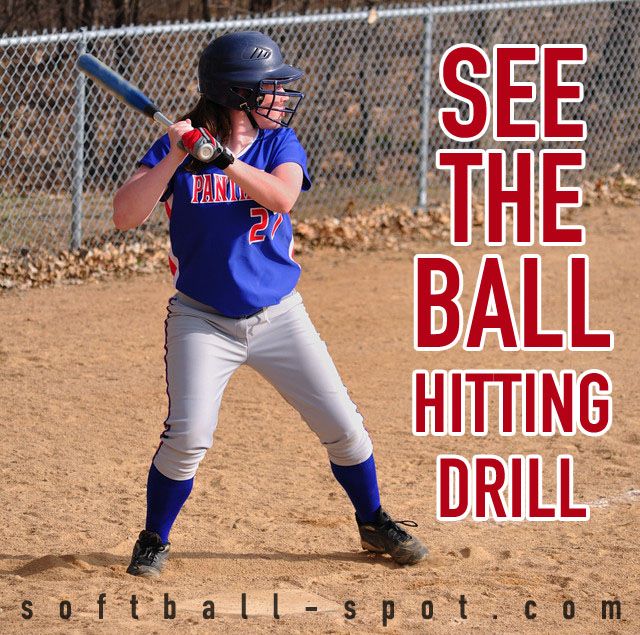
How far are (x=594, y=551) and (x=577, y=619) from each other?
0.74m

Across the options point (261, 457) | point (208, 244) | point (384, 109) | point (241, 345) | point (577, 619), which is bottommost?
point (577, 619)

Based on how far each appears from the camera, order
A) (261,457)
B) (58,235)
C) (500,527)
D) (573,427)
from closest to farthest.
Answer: (500,527)
(261,457)
(573,427)
(58,235)

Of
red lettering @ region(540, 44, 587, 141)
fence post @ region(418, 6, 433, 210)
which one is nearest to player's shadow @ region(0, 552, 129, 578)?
fence post @ region(418, 6, 433, 210)

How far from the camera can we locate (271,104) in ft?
14.1

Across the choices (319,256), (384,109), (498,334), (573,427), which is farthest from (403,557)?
(384,109)

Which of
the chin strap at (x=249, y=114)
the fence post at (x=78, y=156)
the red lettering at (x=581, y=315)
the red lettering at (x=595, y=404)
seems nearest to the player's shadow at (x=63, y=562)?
the chin strap at (x=249, y=114)

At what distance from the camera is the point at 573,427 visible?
21.4ft

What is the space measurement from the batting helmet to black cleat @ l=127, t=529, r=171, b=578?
1.55m

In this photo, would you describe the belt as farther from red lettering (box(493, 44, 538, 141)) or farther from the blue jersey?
red lettering (box(493, 44, 538, 141))

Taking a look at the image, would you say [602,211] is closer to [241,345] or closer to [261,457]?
[261,457]

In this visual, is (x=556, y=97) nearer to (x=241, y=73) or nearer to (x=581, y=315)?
(x=581, y=315)

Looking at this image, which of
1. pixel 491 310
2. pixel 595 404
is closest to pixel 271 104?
pixel 595 404

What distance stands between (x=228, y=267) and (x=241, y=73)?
0.67 m

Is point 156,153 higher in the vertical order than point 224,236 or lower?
higher
